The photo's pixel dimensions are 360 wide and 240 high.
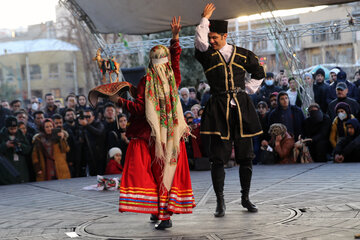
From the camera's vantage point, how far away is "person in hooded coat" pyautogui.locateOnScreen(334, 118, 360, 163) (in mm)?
10281

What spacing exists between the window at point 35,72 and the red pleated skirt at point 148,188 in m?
50.2

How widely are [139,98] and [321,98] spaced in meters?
8.81

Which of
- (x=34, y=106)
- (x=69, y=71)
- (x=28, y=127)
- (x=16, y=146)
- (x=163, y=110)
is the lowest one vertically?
(x=16, y=146)

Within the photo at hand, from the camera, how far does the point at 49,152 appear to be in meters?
10.7

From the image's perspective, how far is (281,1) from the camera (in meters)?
11.4

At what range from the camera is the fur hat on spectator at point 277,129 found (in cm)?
1086

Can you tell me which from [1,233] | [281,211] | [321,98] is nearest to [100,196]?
[1,233]

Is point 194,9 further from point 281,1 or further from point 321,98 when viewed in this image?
point 321,98

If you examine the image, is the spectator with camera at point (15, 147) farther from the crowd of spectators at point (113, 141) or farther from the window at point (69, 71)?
the window at point (69, 71)

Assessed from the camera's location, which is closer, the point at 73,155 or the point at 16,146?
the point at 16,146

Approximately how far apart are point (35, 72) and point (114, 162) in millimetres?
45741

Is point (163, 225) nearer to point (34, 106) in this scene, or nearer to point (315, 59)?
→ point (34, 106)

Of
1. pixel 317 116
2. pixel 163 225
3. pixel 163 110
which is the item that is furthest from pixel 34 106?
pixel 163 225

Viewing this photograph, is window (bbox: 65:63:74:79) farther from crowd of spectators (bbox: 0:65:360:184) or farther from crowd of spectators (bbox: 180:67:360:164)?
crowd of spectators (bbox: 180:67:360:164)
